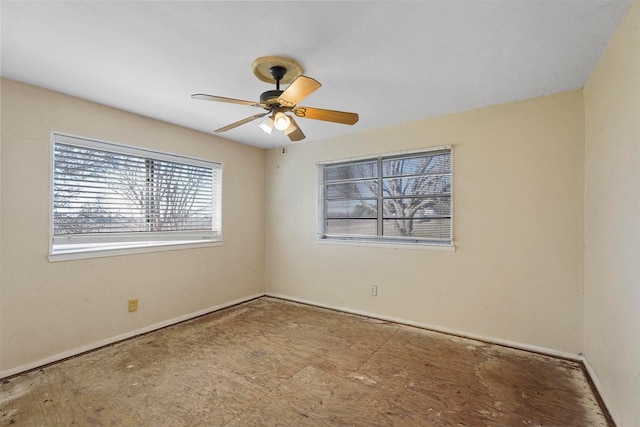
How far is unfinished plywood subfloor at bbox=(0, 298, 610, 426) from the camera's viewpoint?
5.78ft

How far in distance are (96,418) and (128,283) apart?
54.3 inches

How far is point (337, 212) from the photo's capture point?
3834 millimetres

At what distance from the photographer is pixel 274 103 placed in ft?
6.34

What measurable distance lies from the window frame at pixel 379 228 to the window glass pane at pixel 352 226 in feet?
0.13

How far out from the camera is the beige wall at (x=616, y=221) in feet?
4.86

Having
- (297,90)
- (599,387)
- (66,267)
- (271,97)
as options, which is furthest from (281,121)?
(599,387)

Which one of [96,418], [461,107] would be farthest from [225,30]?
[96,418]

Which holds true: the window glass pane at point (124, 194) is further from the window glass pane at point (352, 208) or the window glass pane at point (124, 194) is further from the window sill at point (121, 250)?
the window glass pane at point (352, 208)

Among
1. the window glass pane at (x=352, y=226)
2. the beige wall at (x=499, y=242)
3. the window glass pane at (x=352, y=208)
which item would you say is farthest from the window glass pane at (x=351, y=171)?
the window glass pane at (x=352, y=226)

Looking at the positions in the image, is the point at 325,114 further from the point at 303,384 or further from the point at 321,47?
the point at 303,384

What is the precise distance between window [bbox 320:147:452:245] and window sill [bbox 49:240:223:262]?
1.61 m

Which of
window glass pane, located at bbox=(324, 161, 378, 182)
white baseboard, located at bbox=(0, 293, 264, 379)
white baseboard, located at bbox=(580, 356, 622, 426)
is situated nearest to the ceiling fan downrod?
window glass pane, located at bbox=(324, 161, 378, 182)

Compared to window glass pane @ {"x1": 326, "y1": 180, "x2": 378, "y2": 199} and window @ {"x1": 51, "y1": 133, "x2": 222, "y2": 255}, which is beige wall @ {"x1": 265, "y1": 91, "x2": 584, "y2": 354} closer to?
window glass pane @ {"x1": 326, "y1": 180, "x2": 378, "y2": 199}

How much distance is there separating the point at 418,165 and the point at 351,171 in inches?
33.1
